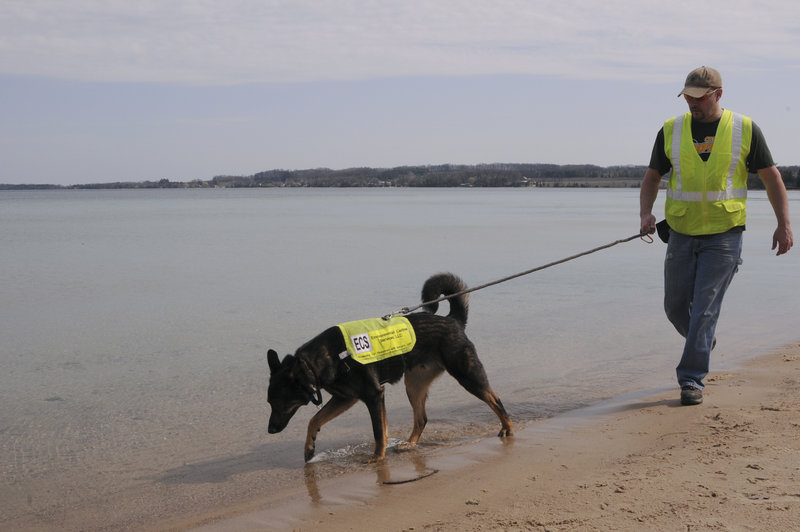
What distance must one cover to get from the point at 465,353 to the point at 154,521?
2.32 metres

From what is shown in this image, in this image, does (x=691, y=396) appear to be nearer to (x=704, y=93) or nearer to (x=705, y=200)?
(x=705, y=200)

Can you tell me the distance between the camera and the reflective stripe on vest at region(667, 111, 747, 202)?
5.32 meters

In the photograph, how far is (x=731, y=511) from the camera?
3.31 metres

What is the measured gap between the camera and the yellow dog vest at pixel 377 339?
502 centimetres

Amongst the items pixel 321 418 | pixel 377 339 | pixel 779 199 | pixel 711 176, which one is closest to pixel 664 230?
pixel 711 176

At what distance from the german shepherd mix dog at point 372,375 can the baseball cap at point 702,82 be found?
7.72 ft

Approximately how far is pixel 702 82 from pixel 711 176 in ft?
2.21

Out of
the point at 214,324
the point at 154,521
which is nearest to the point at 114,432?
the point at 154,521

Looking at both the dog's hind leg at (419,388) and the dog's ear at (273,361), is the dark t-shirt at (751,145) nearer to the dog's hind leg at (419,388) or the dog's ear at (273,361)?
the dog's hind leg at (419,388)

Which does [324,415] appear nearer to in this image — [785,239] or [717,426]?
[717,426]

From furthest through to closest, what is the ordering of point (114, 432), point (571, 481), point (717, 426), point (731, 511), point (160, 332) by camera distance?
point (160, 332) → point (114, 432) → point (717, 426) → point (571, 481) → point (731, 511)

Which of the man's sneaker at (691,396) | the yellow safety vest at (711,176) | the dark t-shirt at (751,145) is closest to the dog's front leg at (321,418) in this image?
the man's sneaker at (691,396)

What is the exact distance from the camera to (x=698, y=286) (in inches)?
218

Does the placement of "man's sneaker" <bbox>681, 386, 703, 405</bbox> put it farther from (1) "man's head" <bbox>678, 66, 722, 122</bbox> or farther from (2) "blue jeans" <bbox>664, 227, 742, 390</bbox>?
(1) "man's head" <bbox>678, 66, 722, 122</bbox>
